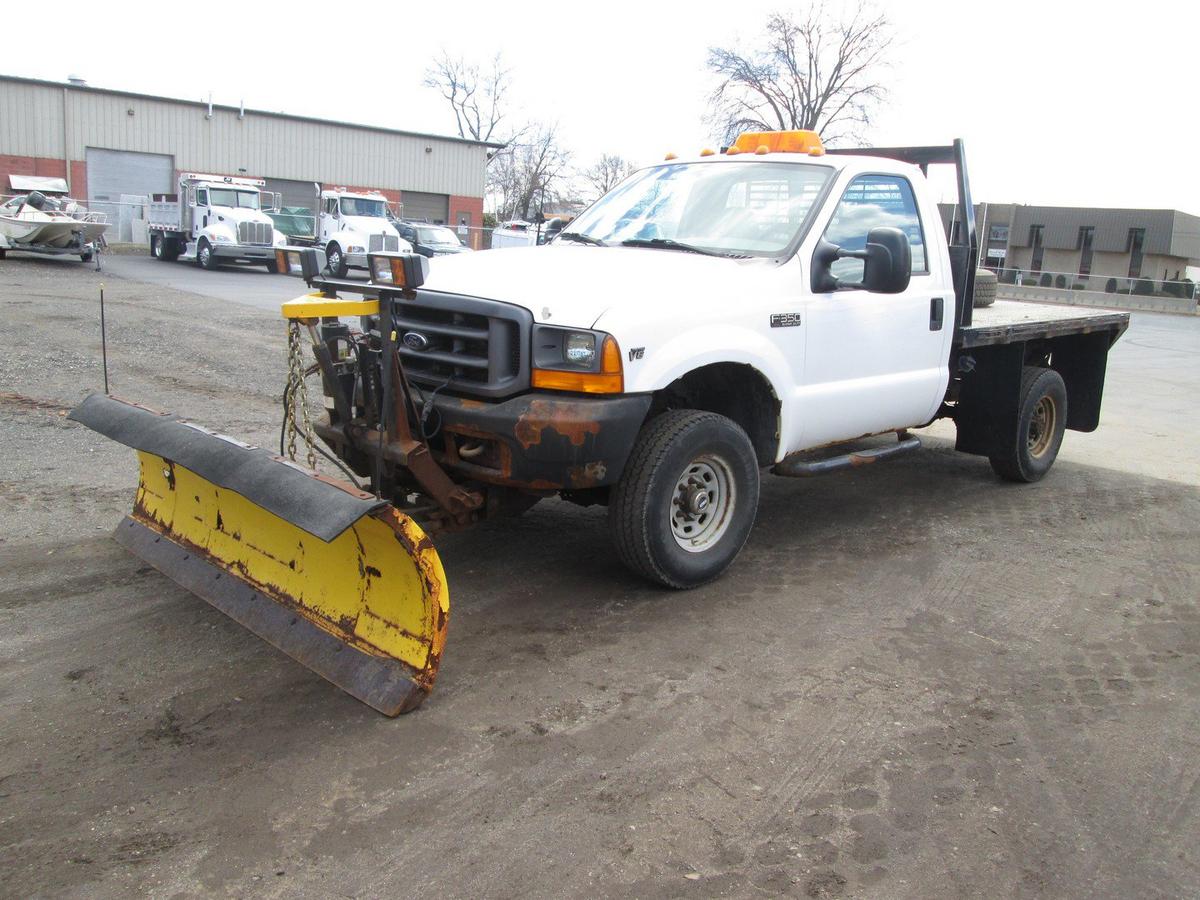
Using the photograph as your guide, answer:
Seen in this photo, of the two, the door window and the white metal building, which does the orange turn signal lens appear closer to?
the door window

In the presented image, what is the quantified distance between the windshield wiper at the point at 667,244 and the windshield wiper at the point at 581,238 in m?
0.16

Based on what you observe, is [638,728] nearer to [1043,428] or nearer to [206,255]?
[1043,428]

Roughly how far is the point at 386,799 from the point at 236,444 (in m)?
1.62

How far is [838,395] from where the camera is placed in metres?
5.62

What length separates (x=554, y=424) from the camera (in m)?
4.30

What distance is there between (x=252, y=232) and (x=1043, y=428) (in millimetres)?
23993

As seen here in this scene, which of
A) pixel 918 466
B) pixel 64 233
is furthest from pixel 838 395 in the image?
pixel 64 233

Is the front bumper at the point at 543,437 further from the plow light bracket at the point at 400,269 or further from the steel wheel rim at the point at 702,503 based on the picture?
the plow light bracket at the point at 400,269

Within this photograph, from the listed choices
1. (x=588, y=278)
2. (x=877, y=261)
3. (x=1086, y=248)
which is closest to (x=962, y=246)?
(x=877, y=261)

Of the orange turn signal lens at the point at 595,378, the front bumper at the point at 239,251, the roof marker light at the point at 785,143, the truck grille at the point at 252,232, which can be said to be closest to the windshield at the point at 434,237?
the truck grille at the point at 252,232

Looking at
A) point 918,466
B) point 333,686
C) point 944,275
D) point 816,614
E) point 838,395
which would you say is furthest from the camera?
point 918,466

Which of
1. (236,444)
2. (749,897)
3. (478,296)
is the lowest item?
(749,897)

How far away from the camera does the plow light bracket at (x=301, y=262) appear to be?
4.57 meters

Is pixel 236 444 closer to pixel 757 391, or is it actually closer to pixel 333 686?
pixel 333 686
